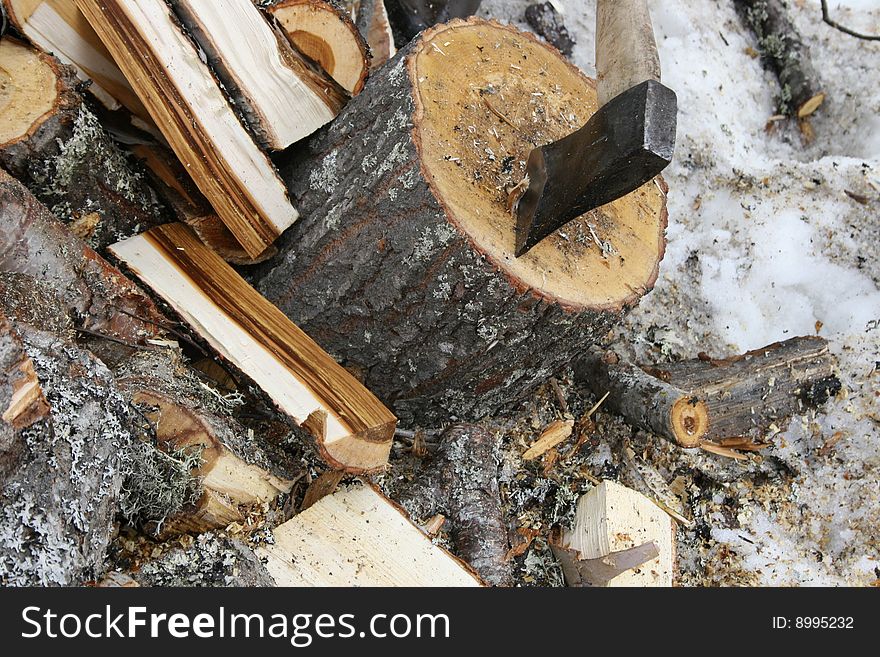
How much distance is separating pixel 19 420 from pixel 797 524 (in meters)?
2.34

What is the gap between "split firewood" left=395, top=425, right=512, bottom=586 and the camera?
6.91 ft

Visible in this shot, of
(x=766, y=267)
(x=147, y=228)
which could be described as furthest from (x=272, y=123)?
(x=766, y=267)

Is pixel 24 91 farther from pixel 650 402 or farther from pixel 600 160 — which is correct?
pixel 650 402

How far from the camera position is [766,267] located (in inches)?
123

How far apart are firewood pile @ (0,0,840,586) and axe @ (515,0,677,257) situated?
4.5 inches

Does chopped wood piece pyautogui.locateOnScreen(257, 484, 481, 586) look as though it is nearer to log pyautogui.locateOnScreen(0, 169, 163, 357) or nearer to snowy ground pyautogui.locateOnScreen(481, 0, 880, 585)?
log pyautogui.locateOnScreen(0, 169, 163, 357)

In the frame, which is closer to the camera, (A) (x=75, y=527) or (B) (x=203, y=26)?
(A) (x=75, y=527)

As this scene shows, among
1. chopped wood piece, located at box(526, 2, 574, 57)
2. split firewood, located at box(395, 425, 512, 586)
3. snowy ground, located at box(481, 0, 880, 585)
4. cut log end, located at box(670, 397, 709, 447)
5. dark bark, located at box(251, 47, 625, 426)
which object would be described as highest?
dark bark, located at box(251, 47, 625, 426)

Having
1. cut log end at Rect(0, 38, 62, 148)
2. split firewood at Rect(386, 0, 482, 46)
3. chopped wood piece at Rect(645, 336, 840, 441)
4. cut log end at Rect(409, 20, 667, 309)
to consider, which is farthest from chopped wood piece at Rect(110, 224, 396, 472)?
split firewood at Rect(386, 0, 482, 46)

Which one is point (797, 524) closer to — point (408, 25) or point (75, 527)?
point (75, 527)

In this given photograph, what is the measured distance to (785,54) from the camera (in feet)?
12.3

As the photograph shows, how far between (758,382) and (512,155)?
1232 mm

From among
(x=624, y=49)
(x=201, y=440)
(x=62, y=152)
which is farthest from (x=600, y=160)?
(x=62, y=152)

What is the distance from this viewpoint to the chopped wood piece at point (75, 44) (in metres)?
2.11
